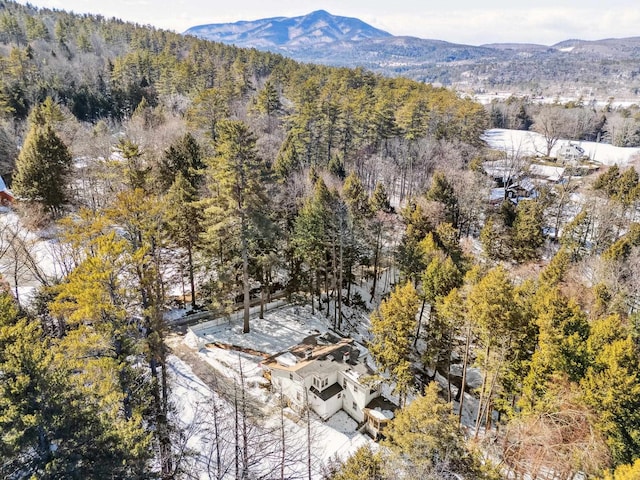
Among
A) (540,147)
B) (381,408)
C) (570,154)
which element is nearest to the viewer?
(381,408)

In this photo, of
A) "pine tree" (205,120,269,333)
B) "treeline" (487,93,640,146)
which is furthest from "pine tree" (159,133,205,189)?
"treeline" (487,93,640,146)

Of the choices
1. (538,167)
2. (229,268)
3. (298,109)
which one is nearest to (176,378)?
(229,268)

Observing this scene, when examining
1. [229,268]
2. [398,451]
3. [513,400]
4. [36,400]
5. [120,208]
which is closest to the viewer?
[36,400]

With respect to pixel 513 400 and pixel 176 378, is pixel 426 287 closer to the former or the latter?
pixel 513 400

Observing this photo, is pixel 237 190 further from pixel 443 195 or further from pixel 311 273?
pixel 443 195

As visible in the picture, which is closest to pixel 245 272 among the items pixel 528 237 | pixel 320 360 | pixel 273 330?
pixel 273 330

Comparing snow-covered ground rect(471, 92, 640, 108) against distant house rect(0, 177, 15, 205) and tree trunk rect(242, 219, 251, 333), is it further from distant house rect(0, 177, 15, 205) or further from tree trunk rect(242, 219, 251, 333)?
distant house rect(0, 177, 15, 205)

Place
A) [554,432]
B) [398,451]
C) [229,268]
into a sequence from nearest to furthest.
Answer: [398,451] → [554,432] → [229,268]
